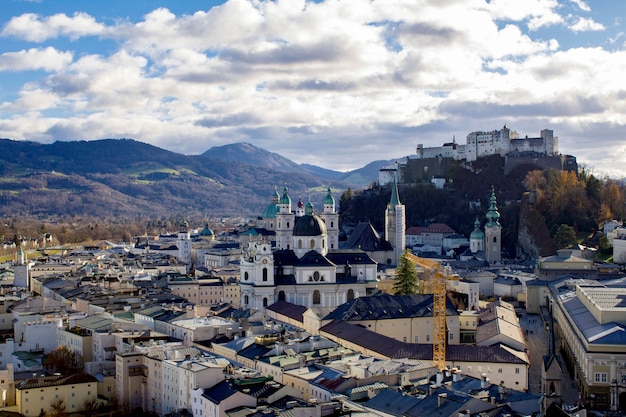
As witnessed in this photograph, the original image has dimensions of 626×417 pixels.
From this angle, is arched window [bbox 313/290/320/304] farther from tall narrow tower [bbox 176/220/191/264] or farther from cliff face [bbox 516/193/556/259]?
tall narrow tower [bbox 176/220/191/264]

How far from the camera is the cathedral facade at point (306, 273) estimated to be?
5850 cm

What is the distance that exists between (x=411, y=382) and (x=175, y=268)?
53.2 metres

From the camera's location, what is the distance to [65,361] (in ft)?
137

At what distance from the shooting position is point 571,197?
8931cm

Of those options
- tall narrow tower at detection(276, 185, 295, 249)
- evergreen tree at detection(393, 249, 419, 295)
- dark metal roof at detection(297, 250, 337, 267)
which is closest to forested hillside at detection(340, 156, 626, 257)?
tall narrow tower at detection(276, 185, 295, 249)

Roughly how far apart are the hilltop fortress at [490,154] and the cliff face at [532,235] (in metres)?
12.5

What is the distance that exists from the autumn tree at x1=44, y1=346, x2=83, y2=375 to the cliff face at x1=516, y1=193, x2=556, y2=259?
174ft

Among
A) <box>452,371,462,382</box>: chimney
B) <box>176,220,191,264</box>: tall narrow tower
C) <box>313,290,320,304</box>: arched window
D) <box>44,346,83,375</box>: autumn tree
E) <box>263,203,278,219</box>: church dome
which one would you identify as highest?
<box>263,203,278,219</box>: church dome

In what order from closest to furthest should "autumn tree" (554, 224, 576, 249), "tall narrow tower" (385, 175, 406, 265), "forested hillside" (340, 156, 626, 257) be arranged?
1. "tall narrow tower" (385, 175, 406, 265)
2. "autumn tree" (554, 224, 576, 249)
3. "forested hillside" (340, 156, 626, 257)

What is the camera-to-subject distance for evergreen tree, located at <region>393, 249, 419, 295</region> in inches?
2464

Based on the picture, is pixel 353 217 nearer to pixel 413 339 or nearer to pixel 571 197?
pixel 571 197

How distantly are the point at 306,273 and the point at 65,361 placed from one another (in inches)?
828

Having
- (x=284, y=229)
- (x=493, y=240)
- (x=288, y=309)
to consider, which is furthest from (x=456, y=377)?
(x=493, y=240)

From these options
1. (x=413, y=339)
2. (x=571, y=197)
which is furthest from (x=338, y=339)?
(x=571, y=197)
